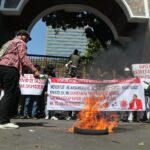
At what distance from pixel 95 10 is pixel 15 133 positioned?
16.0m

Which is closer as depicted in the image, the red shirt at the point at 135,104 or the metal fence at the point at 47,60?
the red shirt at the point at 135,104

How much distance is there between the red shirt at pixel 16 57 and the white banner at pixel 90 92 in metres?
5.48

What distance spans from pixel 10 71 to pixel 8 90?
37 cm

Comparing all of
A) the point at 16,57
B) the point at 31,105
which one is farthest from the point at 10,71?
the point at 31,105

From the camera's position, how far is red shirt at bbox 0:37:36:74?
9562 millimetres

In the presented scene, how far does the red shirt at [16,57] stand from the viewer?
9562 millimetres

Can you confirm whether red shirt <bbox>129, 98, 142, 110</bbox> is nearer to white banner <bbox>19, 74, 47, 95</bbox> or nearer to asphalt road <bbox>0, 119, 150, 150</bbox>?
white banner <bbox>19, 74, 47, 95</bbox>

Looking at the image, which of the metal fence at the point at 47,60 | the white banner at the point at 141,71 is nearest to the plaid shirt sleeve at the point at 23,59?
the white banner at the point at 141,71

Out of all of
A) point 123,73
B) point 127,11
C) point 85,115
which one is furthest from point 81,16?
point 85,115

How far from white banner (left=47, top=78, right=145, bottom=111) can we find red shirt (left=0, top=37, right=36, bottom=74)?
5476mm

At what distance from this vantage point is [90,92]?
14977mm

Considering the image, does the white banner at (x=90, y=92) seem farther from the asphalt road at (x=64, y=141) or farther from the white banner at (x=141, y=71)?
the asphalt road at (x=64, y=141)

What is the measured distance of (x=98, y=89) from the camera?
48.9ft

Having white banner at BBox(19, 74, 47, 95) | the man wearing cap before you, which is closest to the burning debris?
the man wearing cap
